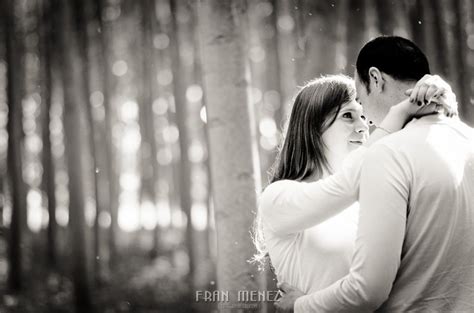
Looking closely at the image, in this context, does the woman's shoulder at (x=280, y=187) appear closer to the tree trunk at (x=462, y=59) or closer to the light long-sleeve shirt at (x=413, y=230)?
the light long-sleeve shirt at (x=413, y=230)

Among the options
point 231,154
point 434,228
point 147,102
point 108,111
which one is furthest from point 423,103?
point 108,111

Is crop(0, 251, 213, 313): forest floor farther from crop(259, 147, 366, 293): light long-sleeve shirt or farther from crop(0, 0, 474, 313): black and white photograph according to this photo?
crop(259, 147, 366, 293): light long-sleeve shirt

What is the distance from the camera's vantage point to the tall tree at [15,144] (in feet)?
14.4

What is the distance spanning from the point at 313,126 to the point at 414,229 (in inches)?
19.7

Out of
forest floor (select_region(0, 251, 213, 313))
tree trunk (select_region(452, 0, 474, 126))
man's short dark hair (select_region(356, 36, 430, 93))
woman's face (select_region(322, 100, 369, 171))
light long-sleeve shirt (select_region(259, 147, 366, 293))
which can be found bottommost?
forest floor (select_region(0, 251, 213, 313))

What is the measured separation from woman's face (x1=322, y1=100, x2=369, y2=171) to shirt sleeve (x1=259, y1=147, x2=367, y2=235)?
20cm

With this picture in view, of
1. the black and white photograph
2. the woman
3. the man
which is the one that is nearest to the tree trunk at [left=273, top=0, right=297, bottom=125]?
the black and white photograph

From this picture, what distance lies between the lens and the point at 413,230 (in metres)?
1.22

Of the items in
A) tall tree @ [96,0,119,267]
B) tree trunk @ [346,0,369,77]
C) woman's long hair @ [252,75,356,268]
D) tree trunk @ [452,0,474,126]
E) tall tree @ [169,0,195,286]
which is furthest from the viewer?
tall tree @ [96,0,119,267]

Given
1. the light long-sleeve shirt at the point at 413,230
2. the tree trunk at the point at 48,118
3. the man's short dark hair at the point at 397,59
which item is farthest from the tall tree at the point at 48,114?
the light long-sleeve shirt at the point at 413,230

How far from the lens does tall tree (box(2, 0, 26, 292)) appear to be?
14.4 feet

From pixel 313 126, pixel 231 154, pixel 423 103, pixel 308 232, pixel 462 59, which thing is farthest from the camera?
pixel 462 59

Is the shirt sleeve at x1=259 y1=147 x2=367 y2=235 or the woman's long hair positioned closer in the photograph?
the shirt sleeve at x1=259 y1=147 x2=367 y2=235

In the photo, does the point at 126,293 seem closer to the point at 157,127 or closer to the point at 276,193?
the point at 157,127
